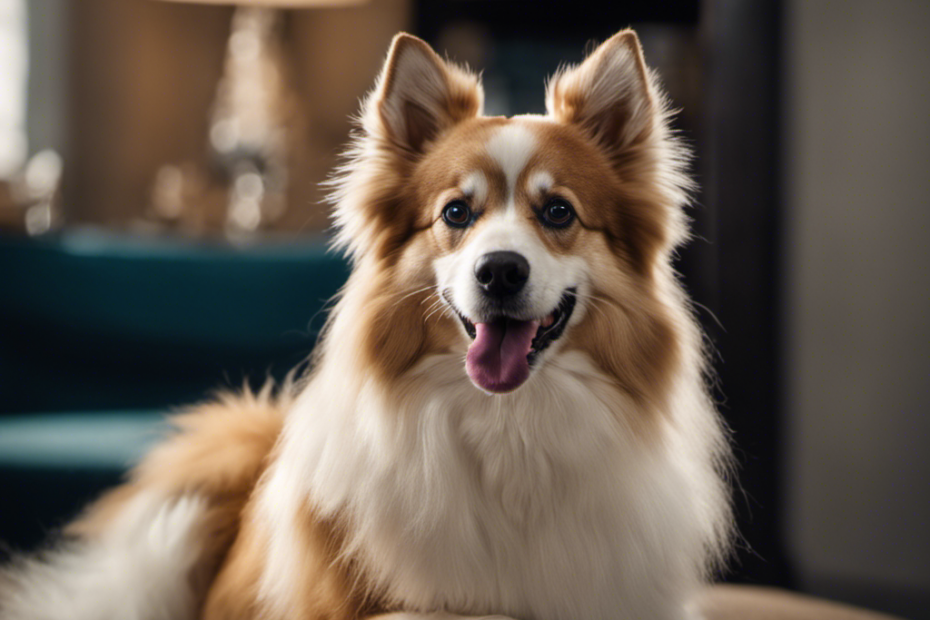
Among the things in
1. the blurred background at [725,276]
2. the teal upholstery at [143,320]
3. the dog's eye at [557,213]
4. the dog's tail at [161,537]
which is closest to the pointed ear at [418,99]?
the dog's eye at [557,213]

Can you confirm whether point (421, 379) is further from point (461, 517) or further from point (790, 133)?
point (790, 133)

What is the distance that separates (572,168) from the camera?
162 cm

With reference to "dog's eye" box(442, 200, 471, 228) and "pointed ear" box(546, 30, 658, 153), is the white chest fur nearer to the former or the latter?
"dog's eye" box(442, 200, 471, 228)

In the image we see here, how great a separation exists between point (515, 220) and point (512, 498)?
53 cm

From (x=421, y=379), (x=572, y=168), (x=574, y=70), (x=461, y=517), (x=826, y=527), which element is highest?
(x=574, y=70)

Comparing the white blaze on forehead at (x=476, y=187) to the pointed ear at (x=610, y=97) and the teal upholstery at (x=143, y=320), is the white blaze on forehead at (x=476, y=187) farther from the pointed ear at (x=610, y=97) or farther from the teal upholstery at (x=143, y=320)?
the teal upholstery at (x=143, y=320)

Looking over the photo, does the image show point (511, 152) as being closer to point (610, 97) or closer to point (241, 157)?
point (610, 97)

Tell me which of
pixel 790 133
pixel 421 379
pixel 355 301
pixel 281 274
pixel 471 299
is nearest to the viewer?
pixel 471 299

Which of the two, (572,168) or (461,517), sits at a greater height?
(572,168)

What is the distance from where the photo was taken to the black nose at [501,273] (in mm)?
1423

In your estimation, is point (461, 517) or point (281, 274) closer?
point (461, 517)

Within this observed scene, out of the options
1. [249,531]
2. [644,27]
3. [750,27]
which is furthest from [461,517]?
[644,27]

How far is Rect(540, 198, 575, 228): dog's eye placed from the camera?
1.59m

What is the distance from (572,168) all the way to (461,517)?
0.72 metres
